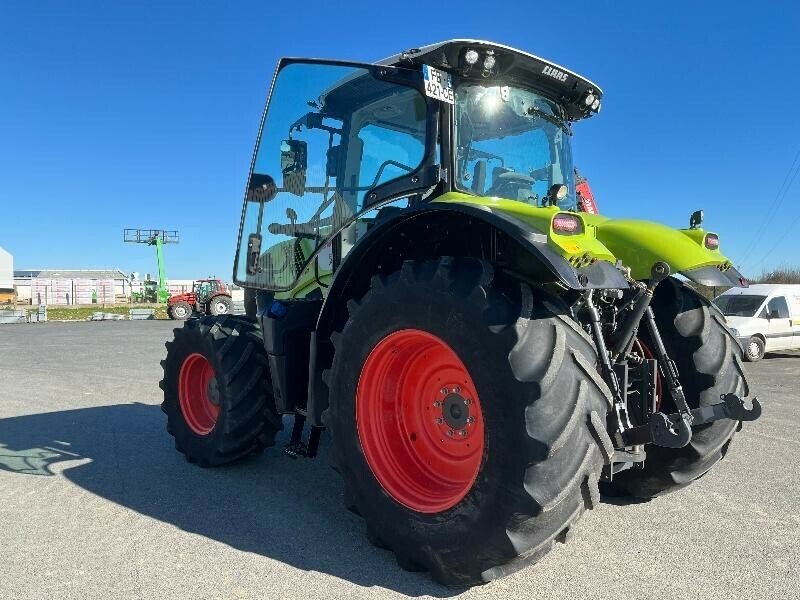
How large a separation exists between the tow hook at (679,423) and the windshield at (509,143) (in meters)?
1.40

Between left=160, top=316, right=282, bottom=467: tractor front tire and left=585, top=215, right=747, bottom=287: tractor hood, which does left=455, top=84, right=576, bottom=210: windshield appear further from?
left=160, top=316, right=282, bottom=467: tractor front tire

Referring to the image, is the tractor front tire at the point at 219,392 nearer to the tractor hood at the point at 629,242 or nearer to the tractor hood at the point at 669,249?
the tractor hood at the point at 629,242

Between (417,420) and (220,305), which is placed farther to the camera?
(220,305)

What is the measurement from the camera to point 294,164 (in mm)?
3967

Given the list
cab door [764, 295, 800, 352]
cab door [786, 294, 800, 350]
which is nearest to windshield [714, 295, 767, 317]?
cab door [764, 295, 800, 352]

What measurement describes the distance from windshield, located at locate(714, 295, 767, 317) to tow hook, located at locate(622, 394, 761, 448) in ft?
41.5

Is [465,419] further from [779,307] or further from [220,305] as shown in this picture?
[220,305]

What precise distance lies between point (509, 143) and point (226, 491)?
2.71 meters

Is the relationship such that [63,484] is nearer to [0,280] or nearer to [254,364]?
[254,364]

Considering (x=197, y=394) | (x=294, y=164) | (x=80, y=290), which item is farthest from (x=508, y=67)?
(x=80, y=290)

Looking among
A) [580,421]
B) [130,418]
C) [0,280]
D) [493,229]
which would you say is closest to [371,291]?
[493,229]

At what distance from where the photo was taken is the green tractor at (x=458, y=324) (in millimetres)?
2332

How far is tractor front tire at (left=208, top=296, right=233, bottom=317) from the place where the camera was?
83.9 ft

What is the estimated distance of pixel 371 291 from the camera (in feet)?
9.41
